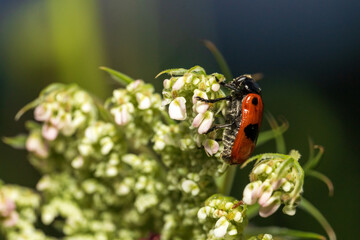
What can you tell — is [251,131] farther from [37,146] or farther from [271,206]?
[37,146]

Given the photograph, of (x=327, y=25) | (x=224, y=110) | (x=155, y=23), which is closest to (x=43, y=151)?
(x=224, y=110)

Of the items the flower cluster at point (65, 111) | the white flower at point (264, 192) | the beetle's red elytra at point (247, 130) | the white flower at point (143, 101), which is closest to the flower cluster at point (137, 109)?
the white flower at point (143, 101)

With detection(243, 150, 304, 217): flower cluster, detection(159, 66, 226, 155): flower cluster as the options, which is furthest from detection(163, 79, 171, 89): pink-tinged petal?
detection(243, 150, 304, 217): flower cluster

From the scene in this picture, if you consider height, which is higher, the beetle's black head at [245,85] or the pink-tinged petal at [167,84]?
the pink-tinged petal at [167,84]

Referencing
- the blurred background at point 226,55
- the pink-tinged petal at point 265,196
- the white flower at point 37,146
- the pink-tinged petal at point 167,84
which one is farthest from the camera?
the blurred background at point 226,55

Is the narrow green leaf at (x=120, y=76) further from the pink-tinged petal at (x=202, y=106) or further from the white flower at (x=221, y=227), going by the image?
the white flower at (x=221, y=227)
